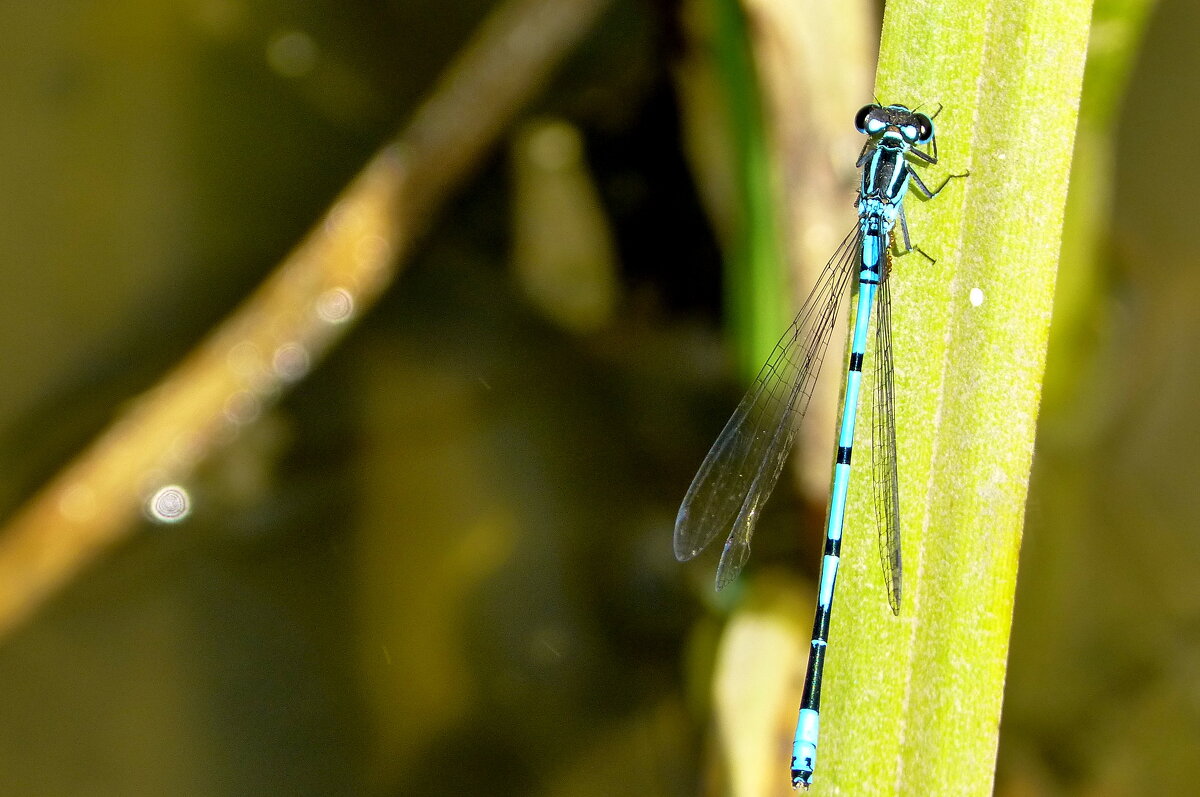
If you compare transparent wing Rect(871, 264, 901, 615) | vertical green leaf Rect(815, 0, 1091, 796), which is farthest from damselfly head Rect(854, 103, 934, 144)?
transparent wing Rect(871, 264, 901, 615)

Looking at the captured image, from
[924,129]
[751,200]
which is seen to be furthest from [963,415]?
[751,200]

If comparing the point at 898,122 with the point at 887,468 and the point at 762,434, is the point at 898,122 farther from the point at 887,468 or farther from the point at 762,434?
the point at 762,434

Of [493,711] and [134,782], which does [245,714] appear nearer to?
[134,782]

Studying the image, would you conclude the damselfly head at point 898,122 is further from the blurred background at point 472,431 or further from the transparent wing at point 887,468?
the blurred background at point 472,431

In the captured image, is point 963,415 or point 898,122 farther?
point 898,122

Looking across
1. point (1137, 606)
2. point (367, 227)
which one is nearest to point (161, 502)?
point (367, 227)

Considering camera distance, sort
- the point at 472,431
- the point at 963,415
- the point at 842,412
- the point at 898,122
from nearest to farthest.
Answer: the point at 963,415, the point at 842,412, the point at 898,122, the point at 472,431

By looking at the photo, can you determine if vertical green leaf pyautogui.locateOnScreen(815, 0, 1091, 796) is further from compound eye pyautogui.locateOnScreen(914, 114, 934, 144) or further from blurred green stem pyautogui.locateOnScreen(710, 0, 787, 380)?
blurred green stem pyautogui.locateOnScreen(710, 0, 787, 380)
